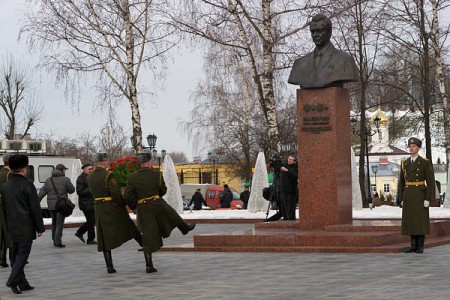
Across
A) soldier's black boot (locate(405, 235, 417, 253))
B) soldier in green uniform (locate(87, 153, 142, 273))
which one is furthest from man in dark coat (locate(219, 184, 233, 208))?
soldier in green uniform (locate(87, 153, 142, 273))

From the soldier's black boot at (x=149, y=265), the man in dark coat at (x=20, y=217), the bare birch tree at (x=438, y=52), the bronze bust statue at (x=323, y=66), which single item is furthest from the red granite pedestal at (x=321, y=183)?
the bare birch tree at (x=438, y=52)

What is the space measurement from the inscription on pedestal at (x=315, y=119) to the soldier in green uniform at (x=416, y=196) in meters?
1.98

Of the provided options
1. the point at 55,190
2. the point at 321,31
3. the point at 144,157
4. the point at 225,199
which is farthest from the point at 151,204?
the point at 225,199

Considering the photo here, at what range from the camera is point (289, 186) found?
21984 mm

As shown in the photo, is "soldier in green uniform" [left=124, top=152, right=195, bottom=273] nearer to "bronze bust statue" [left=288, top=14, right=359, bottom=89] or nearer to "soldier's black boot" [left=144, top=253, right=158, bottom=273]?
"soldier's black boot" [left=144, top=253, right=158, bottom=273]

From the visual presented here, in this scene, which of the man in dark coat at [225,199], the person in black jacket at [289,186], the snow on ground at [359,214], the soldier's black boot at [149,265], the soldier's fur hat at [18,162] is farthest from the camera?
the man in dark coat at [225,199]

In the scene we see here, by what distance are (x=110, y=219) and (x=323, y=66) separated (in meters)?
5.40

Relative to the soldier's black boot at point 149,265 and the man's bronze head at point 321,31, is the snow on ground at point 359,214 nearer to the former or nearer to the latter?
the man's bronze head at point 321,31

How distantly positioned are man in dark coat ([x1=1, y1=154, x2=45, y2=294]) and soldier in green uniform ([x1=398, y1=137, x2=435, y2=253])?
244 inches

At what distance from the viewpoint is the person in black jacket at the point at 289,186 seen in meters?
21.8

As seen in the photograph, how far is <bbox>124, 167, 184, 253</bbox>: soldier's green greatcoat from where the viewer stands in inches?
563

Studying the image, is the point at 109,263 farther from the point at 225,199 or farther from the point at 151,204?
the point at 225,199

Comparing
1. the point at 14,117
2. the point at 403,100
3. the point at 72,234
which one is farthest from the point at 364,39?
the point at 14,117

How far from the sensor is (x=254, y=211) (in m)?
31.6
